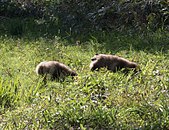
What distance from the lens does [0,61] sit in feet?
25.0

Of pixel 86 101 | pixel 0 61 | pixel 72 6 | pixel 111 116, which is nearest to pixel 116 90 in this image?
pixel 86 101

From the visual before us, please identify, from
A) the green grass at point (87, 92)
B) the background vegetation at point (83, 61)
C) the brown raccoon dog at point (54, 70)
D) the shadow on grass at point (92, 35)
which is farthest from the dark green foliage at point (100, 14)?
the brown raccoon dog at point (54, 70)

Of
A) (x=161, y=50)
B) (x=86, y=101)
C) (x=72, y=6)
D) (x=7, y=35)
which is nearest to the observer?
(x=86, y=101)

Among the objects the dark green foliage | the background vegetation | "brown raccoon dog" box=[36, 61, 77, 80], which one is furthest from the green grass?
the dark green foliage

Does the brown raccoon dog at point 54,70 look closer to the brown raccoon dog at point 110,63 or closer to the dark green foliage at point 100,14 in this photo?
the brown raccoon dog at point 110,63

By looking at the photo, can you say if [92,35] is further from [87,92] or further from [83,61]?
[87,92]

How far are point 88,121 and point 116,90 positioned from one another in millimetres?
892

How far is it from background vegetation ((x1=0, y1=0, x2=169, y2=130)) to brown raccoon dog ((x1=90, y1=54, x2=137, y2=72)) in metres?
0.15

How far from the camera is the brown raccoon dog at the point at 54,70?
638 centimetres

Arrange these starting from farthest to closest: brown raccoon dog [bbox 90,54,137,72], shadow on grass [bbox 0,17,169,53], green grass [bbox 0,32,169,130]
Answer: shadow on grass [bbox 0,17,169,53] → brown raccoon dog [bbox 90,54,137,72] → green grass [bbox 0,32,169,130]

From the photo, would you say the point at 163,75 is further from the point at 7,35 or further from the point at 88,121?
the point at 7,35

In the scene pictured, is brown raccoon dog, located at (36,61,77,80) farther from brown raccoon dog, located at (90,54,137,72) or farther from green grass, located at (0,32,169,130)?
brown raccoon dog, located at (90,54,137,72)

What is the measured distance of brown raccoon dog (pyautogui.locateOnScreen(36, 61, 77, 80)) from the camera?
6.38 metres

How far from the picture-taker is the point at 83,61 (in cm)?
728
